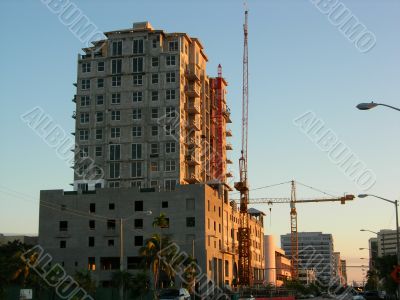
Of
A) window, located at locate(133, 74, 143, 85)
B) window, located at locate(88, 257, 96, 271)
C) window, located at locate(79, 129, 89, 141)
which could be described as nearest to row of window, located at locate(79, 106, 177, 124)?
window, located at locate(79, 129, 89, 141)

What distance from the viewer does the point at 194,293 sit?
100 meters

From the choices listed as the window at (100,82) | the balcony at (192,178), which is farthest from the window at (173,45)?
the balcony at (192,178)

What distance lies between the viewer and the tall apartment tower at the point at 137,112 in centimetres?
12644

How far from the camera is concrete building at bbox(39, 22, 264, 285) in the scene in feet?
370

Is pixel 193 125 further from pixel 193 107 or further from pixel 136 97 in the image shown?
pixel 136 97

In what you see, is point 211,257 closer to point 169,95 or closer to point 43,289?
point 169,95

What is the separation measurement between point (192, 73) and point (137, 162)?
2182 cm

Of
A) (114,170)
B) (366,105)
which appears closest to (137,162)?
(114,170)

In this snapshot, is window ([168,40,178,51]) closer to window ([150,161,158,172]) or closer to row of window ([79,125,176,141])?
row of window ([79,125,176,141])

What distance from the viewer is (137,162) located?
127062mm

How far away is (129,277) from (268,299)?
30.6 meters

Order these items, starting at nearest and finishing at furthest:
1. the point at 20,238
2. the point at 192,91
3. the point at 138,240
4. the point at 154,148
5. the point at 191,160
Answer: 1. the point at 138,240
2. the point at 154,148
3. the point at 191,160
4. the point at 192,91
5. the point at 20,238

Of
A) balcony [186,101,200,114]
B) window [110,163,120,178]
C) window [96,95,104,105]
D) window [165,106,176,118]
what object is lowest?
window [110,163,120,178]

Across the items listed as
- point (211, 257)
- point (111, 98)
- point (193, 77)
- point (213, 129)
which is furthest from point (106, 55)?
point (211, 257)
